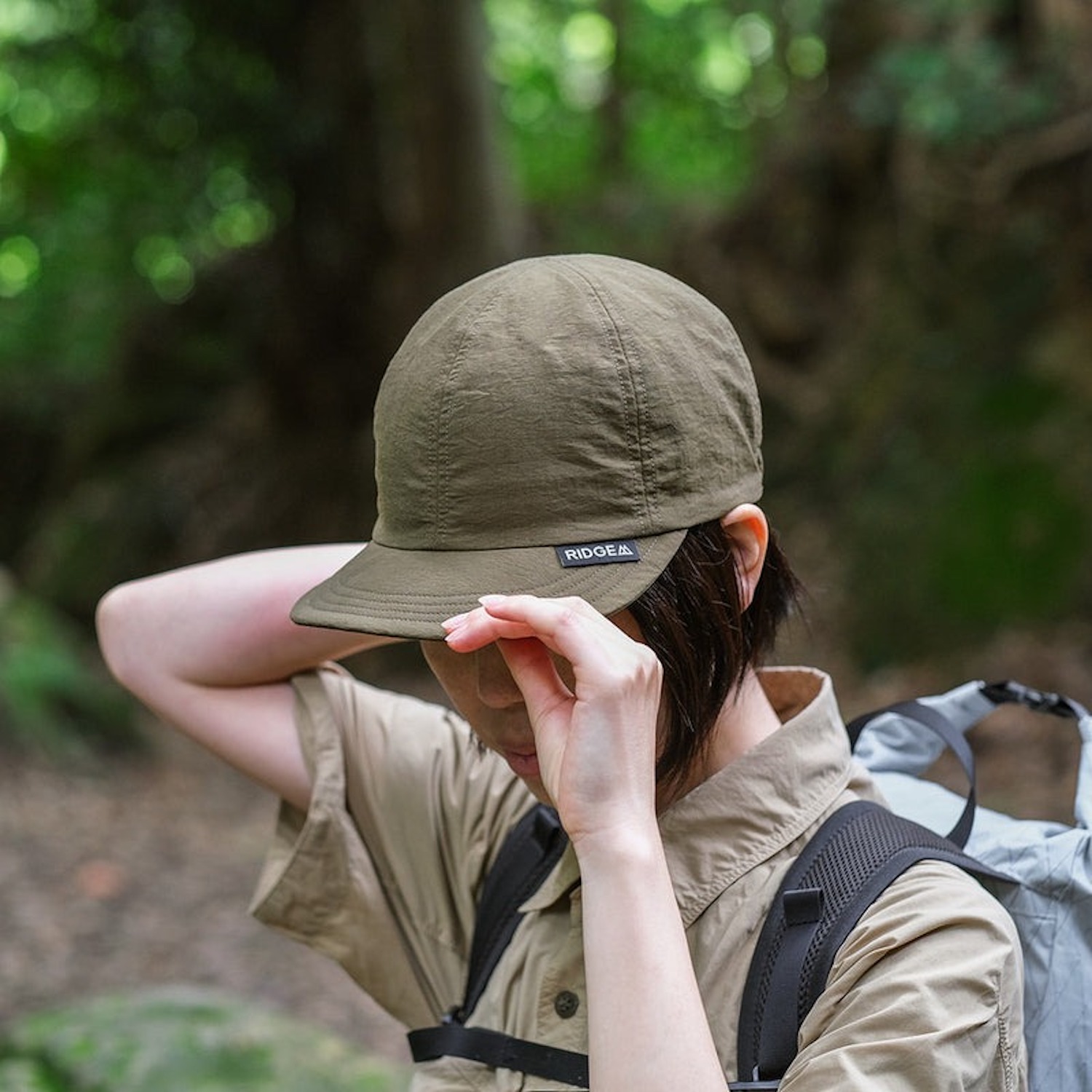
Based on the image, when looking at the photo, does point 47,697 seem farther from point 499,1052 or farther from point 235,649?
point 499,1052

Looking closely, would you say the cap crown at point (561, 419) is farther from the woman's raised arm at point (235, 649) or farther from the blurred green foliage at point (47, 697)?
the blurred green foliage at point (47, 697)

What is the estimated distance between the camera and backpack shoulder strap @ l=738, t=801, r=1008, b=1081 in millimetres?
1450

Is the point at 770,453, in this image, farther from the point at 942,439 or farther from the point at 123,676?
the point at 123,676

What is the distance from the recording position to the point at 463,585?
151cm

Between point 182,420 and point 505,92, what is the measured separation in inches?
211

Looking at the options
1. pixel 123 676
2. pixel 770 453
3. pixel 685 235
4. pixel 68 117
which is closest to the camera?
pixel 123 676

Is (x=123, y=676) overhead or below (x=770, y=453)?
overhead

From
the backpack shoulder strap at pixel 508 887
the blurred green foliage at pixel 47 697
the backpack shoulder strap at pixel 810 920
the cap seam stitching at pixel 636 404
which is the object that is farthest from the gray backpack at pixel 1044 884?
the blurred green foliage at pixel 47 697

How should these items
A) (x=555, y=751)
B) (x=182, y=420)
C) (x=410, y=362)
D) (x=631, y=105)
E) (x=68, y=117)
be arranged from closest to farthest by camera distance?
(x=555, y=751)
(x=410, y=362)
(x=68, y=117)
(x=182, y=420)
(x=631, y=105)

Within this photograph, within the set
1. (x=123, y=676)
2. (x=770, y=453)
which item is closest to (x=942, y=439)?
(x=770, y=453)

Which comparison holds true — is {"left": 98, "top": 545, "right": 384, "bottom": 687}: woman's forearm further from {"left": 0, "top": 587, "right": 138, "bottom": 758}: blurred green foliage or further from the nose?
{"left": 0, "top": 587, "right": 138, "bottom": 758}: blurred green foliage

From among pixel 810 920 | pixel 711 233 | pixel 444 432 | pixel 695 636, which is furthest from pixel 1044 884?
pixel 711 233

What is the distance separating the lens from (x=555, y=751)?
1.45 meters

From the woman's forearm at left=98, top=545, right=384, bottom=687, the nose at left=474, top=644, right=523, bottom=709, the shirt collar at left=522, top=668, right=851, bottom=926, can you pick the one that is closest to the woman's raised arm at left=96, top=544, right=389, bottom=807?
the woman's forearm at left=98, top=545, right=384, bottom=687
